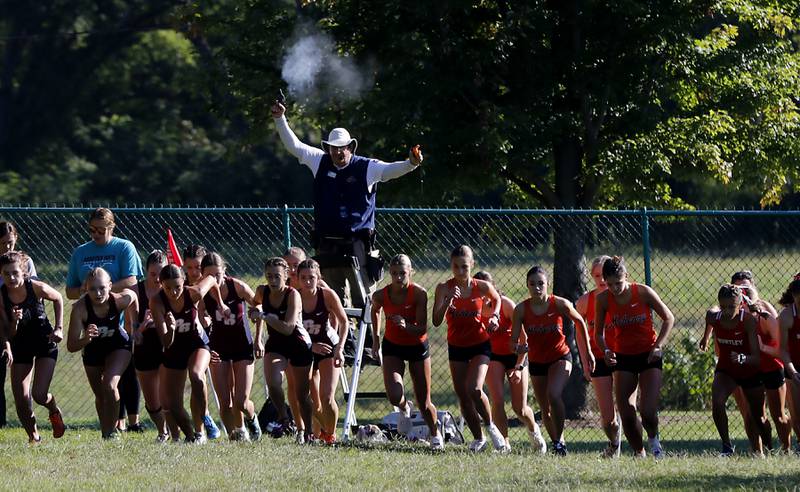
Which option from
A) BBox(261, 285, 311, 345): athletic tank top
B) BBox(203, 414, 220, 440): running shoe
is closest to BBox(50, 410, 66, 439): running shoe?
BBox(203, 414, 220, 440): running shoe

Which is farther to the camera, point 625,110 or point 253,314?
point 625,110

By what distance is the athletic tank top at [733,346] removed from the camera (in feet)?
35.7

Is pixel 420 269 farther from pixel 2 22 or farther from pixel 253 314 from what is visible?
pixel 2 22

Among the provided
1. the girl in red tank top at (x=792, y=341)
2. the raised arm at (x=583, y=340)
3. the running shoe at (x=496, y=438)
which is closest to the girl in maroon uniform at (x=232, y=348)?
the running shoe at (x=496, y=438)

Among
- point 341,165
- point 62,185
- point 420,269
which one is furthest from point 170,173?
point 341,165

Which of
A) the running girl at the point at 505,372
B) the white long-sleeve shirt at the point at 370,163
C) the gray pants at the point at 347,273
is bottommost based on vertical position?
the running girl at the point at 505,372

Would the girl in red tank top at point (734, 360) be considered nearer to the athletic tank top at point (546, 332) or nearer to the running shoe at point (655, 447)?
the running shoe at point (655, 447)

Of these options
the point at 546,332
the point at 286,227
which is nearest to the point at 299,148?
the point at 286,227

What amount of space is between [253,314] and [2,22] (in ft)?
116

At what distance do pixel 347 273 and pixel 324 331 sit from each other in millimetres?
826

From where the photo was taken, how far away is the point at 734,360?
35.7 ft

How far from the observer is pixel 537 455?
1024 centimetres

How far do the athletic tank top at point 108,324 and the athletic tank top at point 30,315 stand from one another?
368mm

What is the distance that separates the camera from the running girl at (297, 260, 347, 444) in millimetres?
10906
